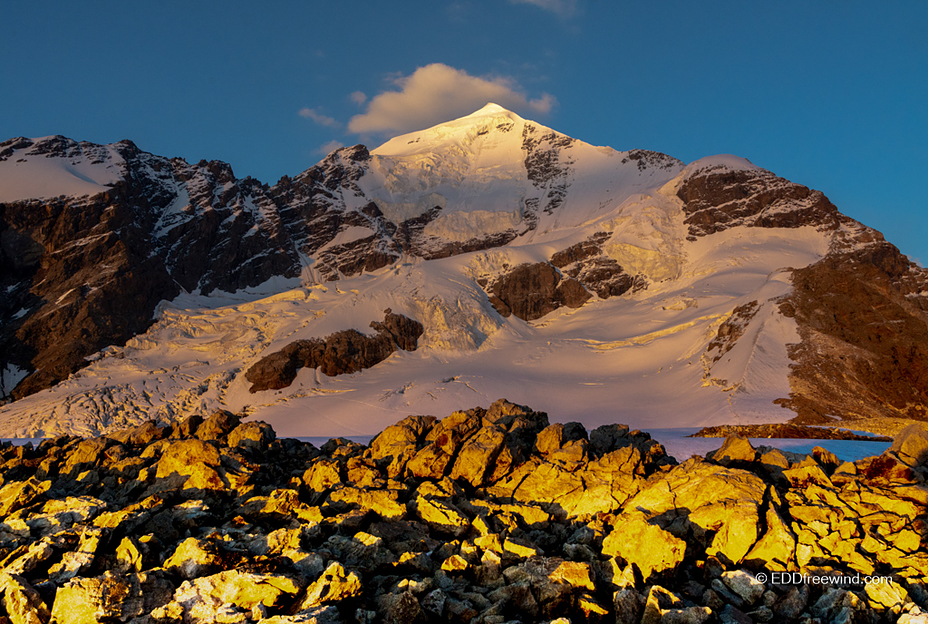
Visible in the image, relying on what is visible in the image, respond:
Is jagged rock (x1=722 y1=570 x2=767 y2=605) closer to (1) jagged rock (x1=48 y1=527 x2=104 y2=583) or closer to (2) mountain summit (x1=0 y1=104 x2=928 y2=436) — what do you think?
(1) jagged rock (x1=48 y1=527 x2=104 y2=583)

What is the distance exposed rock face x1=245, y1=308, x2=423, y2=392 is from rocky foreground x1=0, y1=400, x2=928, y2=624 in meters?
58.0

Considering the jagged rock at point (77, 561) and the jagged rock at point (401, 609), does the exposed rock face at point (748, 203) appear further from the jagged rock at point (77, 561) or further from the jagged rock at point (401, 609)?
the jagged rock at point (77, 561)

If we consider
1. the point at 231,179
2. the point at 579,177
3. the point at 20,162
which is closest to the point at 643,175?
the point at 579,177

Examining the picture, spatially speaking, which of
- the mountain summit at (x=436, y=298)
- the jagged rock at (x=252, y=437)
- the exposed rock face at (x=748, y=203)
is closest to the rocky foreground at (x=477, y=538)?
the jagged rock at (x=252, y=437)

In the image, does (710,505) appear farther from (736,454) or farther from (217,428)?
(217,428)

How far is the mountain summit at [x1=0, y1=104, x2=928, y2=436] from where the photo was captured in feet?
180

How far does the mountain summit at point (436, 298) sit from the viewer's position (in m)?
54.9

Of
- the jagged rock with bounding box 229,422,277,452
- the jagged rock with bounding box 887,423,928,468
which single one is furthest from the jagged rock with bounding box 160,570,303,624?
the jagged rock with bounding box 887,423,928,468

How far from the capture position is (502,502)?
1545cm

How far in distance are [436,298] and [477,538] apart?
267 ft

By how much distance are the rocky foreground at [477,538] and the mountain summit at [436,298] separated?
1376 inches

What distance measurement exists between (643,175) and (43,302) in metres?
134

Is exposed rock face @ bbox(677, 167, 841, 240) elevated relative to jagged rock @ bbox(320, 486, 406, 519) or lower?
elevated

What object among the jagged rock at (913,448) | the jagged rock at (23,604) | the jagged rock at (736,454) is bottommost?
the jagged rock at (23,604)
